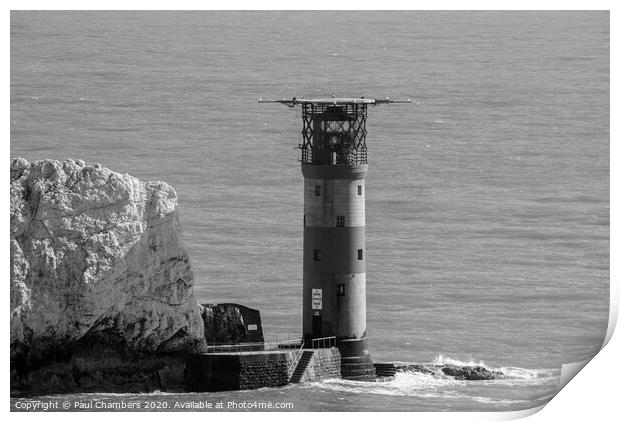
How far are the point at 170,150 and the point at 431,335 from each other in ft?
43.2

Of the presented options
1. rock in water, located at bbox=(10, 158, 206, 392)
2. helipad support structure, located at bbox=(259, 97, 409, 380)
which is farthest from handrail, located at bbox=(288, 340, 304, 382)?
rock in water, located at bbox=(10, 158, 206, 392)

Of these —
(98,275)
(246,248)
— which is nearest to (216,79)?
(246,248)

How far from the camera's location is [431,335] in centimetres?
6103

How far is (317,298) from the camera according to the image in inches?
2215

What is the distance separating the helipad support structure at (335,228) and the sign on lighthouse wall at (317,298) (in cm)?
2

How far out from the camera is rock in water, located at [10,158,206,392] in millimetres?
53219

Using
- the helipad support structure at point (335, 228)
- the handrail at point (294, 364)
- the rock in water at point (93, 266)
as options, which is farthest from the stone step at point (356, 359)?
the rock in water at point (93, 266)

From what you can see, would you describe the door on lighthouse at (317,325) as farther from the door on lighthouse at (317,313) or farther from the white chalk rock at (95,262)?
the white chalk rock at (95,262)

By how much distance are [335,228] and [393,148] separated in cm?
1741

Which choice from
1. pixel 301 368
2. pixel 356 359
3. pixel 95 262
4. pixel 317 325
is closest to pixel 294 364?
pixel 301 368

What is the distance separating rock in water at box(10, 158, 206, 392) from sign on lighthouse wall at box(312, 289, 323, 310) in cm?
275

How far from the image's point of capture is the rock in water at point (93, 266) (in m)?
53.2

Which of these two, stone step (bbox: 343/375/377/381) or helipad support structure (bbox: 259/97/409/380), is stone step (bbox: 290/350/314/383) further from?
stone step (bbox: 343/375/377/381)

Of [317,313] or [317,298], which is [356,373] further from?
[317,298]
